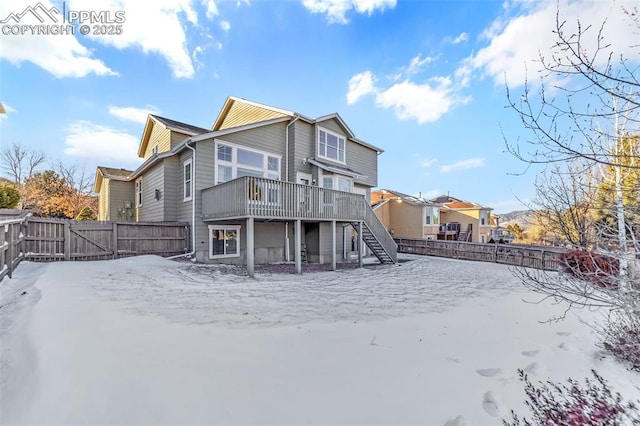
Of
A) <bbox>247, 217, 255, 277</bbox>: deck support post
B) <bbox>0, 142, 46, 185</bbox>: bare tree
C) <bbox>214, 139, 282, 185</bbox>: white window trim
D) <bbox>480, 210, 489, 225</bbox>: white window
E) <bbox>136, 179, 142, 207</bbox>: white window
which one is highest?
<bbox>0, 142, 46, 185</bbox>: bare tree

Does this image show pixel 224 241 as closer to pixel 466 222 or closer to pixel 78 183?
pixel 78 183

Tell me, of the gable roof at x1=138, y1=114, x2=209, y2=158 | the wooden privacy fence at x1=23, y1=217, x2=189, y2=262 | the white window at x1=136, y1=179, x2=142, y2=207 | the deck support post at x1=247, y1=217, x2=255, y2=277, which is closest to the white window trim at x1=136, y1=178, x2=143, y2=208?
the white window at x1=136, y1=179, x2=142, y2=207

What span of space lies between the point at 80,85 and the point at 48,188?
12960mm

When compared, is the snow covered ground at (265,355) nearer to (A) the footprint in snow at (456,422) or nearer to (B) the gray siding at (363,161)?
(A) the footprint in snow at (456,422)

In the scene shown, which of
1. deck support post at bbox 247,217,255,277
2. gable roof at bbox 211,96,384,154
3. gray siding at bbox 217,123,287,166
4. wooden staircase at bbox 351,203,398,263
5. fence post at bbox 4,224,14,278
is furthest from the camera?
gable roof at bbox 211,96,384,154

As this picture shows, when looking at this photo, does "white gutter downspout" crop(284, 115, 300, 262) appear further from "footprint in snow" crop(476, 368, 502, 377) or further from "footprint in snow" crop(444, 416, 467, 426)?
"footprint in snow" crop(444, 416, 467, 426)

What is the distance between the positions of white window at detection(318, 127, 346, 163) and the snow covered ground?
31.2 ft

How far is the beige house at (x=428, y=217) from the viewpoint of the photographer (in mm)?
26266

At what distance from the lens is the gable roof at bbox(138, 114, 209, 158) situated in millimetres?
13395

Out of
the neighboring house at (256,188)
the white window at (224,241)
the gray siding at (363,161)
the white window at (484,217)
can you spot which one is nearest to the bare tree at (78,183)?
the neighboring house at (256,188)

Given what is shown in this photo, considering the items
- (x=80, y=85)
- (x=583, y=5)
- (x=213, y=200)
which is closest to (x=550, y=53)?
(x=583, y=5)

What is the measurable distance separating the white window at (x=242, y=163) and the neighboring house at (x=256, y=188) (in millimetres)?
39

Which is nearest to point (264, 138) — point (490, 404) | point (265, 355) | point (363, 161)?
point (363, 161)

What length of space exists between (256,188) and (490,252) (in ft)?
43.1
